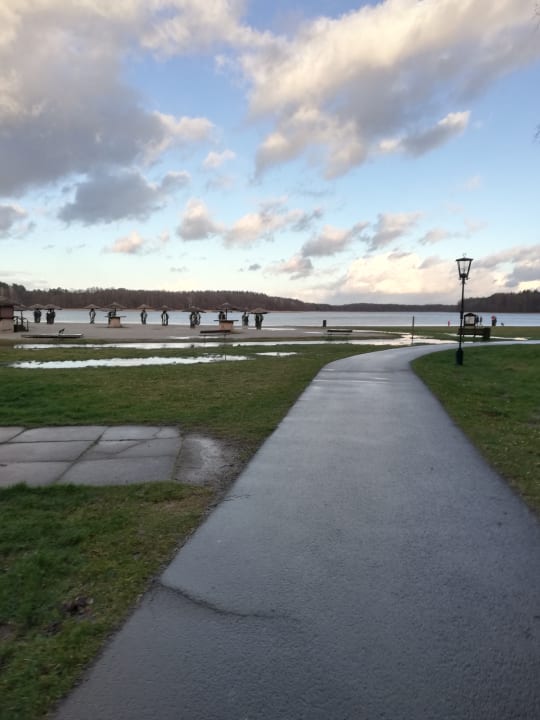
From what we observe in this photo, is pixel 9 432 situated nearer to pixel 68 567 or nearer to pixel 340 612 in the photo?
pixel 68 567

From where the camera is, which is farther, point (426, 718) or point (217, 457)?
point (217, 457)

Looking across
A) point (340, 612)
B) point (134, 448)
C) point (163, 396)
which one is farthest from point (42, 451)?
point (340, 612)

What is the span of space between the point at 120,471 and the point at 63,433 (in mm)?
2411

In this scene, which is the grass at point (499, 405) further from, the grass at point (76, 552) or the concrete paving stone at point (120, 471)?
the concrete paving stone at point (120, 471)

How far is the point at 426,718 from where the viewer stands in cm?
213

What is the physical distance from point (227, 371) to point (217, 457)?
9.45m

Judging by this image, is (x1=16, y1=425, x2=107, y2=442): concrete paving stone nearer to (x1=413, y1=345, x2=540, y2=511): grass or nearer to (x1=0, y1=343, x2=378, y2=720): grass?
(x1=0, y1=343, x2=378, y2=720): grass

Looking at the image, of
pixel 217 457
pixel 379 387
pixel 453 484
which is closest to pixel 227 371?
pixel 379 387

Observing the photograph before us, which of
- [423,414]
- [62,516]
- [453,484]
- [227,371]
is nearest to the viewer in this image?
[62,516]

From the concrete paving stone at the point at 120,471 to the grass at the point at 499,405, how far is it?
12.5 ft

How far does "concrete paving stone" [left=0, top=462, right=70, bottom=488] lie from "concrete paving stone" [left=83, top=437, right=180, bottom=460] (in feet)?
1.49

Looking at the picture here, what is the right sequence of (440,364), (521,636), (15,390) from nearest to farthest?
(521,636) < (15,390) < (440,364)

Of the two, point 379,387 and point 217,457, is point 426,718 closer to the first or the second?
point 217,457

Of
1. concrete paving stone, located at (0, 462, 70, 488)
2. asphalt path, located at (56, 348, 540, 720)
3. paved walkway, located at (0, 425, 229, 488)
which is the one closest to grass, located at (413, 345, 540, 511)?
asphalt path, located at (56, 348, 540, 720)
